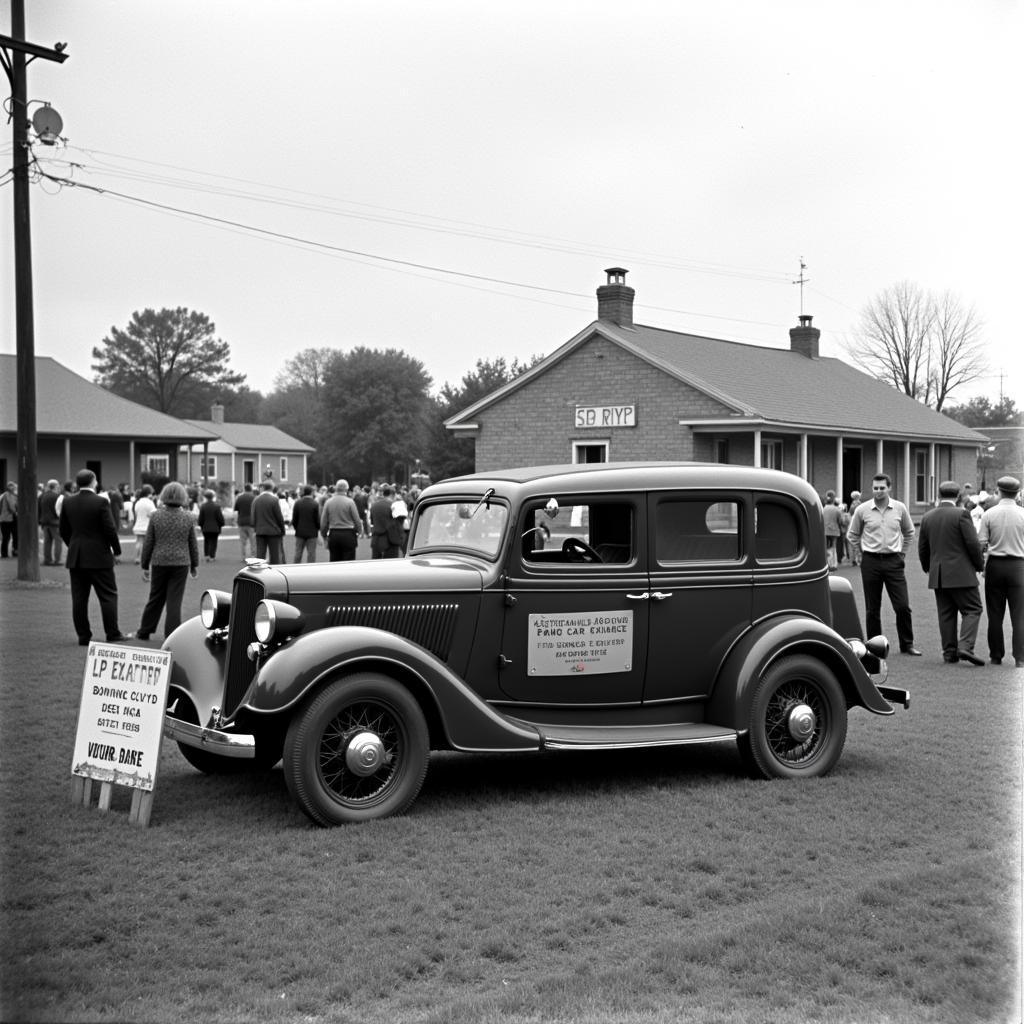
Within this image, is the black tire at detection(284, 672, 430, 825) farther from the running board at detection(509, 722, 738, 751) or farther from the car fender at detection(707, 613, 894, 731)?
the car fender at detection(707, 613, 894, 731)

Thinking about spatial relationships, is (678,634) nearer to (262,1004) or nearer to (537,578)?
(537,578)

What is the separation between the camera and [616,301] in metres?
32.1

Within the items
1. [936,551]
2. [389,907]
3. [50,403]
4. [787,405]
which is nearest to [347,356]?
[50,403]

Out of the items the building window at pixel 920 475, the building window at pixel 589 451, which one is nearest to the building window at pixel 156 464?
the building window at pixel 589 451

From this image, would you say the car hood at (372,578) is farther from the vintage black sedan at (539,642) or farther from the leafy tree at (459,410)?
the leafy tree at (459,410)

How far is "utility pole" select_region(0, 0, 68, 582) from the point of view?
3.27 meters

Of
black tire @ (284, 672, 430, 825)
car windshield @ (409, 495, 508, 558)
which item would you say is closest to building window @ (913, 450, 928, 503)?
car windshield @ (409, 495, 508, 558)

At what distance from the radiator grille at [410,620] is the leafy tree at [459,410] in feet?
153

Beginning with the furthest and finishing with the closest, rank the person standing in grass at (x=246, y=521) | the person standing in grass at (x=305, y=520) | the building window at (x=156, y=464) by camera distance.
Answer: the building window at (x=156, y=464)
the person standing in grass at (x=246, y=521)
the person standing in grass at (x=305, y=520)

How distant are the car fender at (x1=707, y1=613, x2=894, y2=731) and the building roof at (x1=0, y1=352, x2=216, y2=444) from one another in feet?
114

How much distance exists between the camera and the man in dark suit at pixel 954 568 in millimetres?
11344

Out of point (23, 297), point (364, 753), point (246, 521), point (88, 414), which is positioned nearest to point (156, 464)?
point (88, 414)

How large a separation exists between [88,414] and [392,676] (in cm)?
3662

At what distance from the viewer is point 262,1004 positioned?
3.66 meters
